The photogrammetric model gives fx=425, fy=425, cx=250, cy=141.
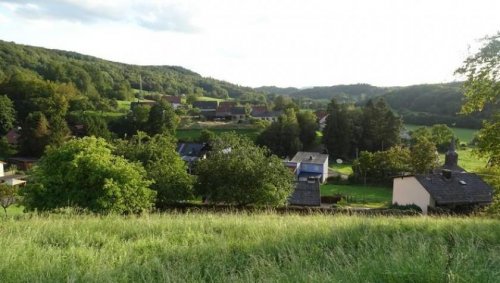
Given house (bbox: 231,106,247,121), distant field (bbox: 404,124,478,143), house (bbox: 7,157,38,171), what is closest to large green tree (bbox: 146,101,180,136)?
house (bbox: 7,157,38,171)

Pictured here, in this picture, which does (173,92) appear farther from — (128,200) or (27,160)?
(128,200)

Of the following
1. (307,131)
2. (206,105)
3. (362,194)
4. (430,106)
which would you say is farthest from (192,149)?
(430,106)

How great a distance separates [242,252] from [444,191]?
27.9 m

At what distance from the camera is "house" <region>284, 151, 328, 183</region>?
51.3 meters

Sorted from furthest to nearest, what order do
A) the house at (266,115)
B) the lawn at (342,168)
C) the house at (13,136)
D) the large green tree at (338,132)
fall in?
1. the house at (266,115)
2. the large green tree at (338,132)
3. the house at (13,136)
4. the lawn at (342,168)

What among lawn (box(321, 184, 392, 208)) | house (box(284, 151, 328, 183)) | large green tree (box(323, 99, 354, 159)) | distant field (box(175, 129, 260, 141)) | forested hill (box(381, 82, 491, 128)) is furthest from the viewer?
forested hill (box(381, 82, 491, 128))

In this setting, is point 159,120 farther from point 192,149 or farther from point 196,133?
point 192,149

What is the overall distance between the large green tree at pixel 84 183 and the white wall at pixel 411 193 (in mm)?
19967

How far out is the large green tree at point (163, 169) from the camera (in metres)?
25.1

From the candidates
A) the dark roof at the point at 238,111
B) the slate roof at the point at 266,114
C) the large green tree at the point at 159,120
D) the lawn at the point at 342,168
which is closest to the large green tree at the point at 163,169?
the lawn at the point at 342,168

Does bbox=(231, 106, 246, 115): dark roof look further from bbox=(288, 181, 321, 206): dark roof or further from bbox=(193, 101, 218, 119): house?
bbox=(288, 181, 321, 206): dark roof

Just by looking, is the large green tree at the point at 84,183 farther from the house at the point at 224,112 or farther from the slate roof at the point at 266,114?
the house at the point at 224,112

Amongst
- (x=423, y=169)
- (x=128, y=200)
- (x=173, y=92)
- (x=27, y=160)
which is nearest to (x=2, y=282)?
(x=128, y=200)

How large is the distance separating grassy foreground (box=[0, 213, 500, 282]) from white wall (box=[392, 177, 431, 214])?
2414cm
